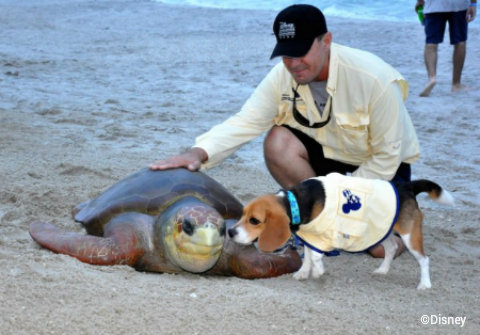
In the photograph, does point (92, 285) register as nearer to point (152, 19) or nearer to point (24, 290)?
point (24, 290)

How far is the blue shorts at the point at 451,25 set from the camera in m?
6.74

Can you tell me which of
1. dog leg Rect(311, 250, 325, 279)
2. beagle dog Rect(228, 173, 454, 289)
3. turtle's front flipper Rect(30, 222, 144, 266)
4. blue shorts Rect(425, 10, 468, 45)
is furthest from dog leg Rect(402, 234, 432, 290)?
blue shorts Rect(425, 10, 468, 45)

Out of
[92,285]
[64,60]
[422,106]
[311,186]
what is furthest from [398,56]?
[92,285]

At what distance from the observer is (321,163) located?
3578 mm

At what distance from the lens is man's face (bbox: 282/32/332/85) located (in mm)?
A: 3020

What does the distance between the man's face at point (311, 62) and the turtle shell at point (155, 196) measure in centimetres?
70

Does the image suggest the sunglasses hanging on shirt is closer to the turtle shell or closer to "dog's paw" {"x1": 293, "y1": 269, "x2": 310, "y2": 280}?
the turtle shell

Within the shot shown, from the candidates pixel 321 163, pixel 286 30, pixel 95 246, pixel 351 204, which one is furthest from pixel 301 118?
pixel 95 246

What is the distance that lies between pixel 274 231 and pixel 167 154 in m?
2.41

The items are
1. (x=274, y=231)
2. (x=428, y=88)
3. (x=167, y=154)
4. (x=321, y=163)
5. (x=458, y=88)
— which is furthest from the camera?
(x=458, y=88)

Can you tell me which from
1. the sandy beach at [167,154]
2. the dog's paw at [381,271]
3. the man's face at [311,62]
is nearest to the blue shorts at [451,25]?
the sandy beach at [167,154]

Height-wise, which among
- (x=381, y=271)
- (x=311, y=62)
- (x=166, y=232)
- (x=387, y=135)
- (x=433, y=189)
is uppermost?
(x=311, y=62)

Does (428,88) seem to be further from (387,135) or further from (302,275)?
(302,275)

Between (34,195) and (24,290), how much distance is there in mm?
1482
